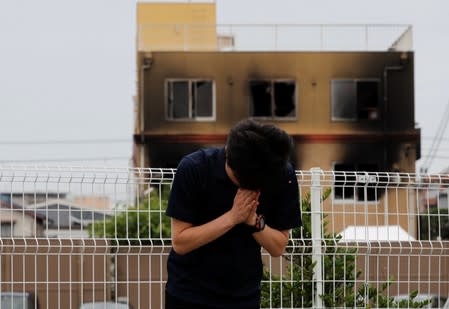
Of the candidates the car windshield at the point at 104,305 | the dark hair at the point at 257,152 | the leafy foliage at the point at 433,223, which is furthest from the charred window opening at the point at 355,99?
the dark hair at the point at 257,152

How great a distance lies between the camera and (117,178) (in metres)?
7.02

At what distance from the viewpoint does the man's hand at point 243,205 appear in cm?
427

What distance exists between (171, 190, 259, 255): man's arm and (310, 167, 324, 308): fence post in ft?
9.75

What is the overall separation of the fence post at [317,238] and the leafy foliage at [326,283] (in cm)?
3

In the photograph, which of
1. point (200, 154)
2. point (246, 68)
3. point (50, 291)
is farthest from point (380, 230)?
point (246, 68)

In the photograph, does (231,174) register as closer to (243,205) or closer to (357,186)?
(243,205)

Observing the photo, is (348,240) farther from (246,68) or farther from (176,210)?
(246,68)

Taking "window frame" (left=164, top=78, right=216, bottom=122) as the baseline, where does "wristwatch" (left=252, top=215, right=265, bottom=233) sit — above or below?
below

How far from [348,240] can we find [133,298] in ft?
5.01

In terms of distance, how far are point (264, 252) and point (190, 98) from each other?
2487 cm

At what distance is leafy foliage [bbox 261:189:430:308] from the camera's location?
7305 millimetres

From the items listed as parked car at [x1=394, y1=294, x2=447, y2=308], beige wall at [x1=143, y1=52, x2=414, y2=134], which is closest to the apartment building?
beige wall at [x1=143, y1=52, x2=414, y2=134]

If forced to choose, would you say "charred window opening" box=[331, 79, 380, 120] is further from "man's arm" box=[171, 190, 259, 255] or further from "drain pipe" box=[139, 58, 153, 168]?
"man's arm" box=[171, 190, 259, 255]

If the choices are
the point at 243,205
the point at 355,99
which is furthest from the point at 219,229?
the point at 355,99
